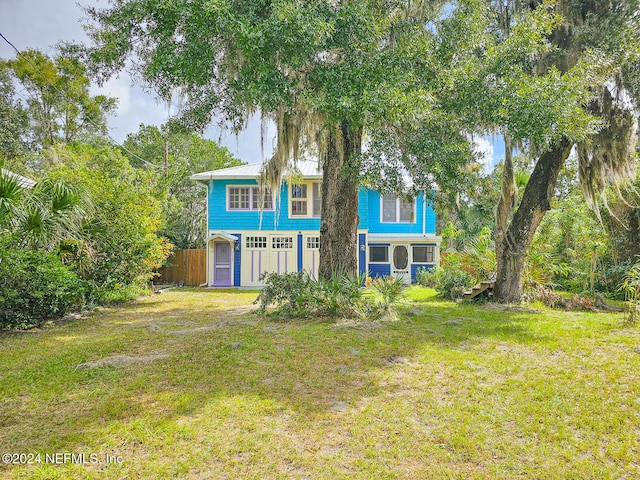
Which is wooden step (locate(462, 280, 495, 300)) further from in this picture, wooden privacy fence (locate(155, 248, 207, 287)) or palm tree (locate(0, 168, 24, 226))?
wooden privacy fence (locate(155, 248, 207, 287))

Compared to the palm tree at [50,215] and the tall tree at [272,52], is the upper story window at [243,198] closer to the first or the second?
Result: the palm tree at [50,215]

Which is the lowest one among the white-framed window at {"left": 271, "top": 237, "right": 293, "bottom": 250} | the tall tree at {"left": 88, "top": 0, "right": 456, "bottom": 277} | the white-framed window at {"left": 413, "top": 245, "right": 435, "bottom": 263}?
the white-framed window at {"left": 413, "top": 245, "right": 435, "bottom": 263}

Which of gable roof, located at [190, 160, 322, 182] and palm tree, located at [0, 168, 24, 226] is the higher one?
gable roof, located at [190, 160, 322, 182]

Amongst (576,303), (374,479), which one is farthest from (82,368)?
(576,303)

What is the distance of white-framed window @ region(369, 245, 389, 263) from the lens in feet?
53.3

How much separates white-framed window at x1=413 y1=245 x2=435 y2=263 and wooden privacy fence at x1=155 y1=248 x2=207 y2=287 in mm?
8494

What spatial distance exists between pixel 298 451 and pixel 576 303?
8338 mm

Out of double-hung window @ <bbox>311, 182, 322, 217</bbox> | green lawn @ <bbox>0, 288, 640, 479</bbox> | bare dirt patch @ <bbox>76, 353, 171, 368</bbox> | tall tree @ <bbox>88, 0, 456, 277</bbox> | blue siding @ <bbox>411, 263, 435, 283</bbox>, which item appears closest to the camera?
green lawn @ <bbox>0, 288, 640, 479</bbox>

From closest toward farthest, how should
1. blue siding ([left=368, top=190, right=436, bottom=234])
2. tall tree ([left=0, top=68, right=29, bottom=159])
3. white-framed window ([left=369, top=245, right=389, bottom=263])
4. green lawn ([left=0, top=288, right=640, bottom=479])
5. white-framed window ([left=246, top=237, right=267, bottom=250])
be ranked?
green lawn ([left=0, top=288, right=640, bottom=479]) → white-framed window ([left=246, top=237, right=267, bottom=250]) → blue siding ([left=368, top=190, right=436, bottom=234]) → white-framed window ([left=369, top=245, right=389, bottom=263]) → tall tree ([left=0, top=68, right=29, bottom=159])

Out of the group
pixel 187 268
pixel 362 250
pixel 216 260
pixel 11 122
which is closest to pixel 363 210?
pixel 362 250

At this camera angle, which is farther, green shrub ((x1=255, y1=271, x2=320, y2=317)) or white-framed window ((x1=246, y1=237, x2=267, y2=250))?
white-framed window ((x1=246, y1=237, x2=267, y2=250))

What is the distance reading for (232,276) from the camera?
1498 cm

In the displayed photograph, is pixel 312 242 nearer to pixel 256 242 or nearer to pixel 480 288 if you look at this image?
pixel 256 242

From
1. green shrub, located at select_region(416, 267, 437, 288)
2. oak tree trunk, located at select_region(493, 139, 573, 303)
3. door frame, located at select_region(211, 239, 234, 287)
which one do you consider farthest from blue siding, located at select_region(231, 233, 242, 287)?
oak tree trunk, located at select_region(493, 139, 573, 303)
